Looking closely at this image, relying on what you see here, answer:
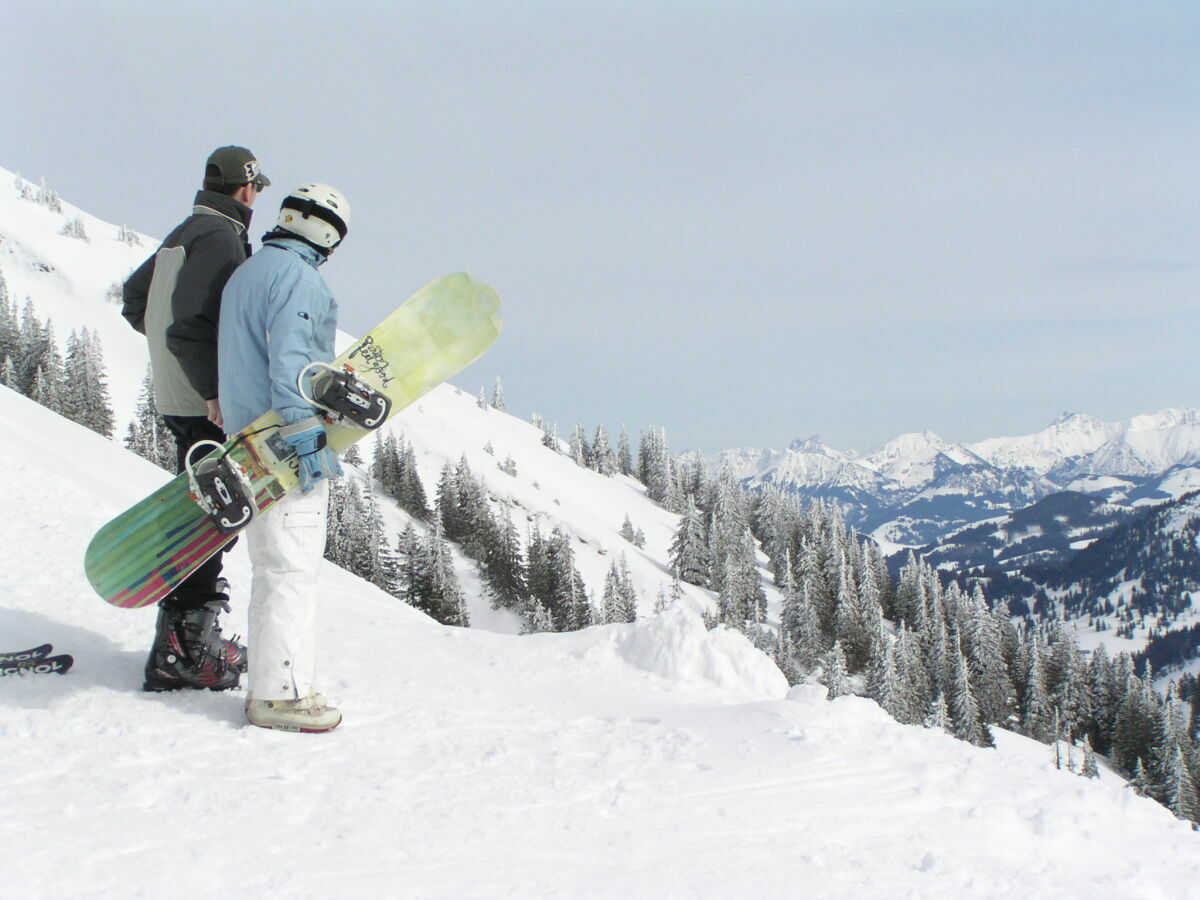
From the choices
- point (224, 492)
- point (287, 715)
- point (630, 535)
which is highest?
point (224, 492)

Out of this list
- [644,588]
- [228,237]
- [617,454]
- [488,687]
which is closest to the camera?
[228,237]

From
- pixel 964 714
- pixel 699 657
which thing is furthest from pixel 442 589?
pixel 699 657

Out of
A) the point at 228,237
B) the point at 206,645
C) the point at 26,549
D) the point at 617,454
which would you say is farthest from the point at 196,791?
the point at 617,454

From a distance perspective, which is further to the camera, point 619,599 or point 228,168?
point 619,599

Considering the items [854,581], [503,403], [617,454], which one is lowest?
[854,581]

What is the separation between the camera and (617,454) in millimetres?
135625

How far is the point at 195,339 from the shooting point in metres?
5.03

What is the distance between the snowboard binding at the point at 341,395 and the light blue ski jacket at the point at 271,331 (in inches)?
2.2

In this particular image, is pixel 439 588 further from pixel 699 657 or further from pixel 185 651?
pixel 185 651

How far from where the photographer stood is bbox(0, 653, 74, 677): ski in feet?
16.5

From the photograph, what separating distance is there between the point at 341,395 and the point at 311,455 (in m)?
0.41

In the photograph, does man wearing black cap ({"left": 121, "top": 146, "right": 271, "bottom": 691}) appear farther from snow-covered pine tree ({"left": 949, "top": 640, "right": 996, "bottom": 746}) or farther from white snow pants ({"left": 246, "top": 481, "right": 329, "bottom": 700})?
snow-covered pine tree ({"left": 949, "top": 640, "right": 996, "bottom": 746})

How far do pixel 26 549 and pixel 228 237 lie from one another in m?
4.31

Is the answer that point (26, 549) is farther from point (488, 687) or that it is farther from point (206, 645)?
point (488, 687)
